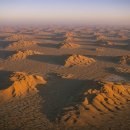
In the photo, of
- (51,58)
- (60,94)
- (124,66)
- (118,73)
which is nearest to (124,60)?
(124,66)

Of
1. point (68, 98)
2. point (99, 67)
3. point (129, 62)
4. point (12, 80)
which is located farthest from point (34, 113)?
point (129, 62)

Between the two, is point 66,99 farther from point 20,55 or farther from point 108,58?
point 20,55

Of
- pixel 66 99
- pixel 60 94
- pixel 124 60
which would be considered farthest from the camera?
pixel 124 60

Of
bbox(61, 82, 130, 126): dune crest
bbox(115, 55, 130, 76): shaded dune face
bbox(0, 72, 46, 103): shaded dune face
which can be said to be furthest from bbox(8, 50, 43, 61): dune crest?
bbox(61, 82, 130, 126): dune crest

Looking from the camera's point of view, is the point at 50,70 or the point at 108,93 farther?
the point at 50,70

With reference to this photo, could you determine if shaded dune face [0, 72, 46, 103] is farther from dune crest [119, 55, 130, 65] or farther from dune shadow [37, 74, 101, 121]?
dune crest [119, 55, 130, 65]

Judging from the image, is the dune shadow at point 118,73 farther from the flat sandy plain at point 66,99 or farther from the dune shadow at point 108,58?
the dune shadow at point 108,58

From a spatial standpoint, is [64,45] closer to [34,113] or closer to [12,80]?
[12,80]
